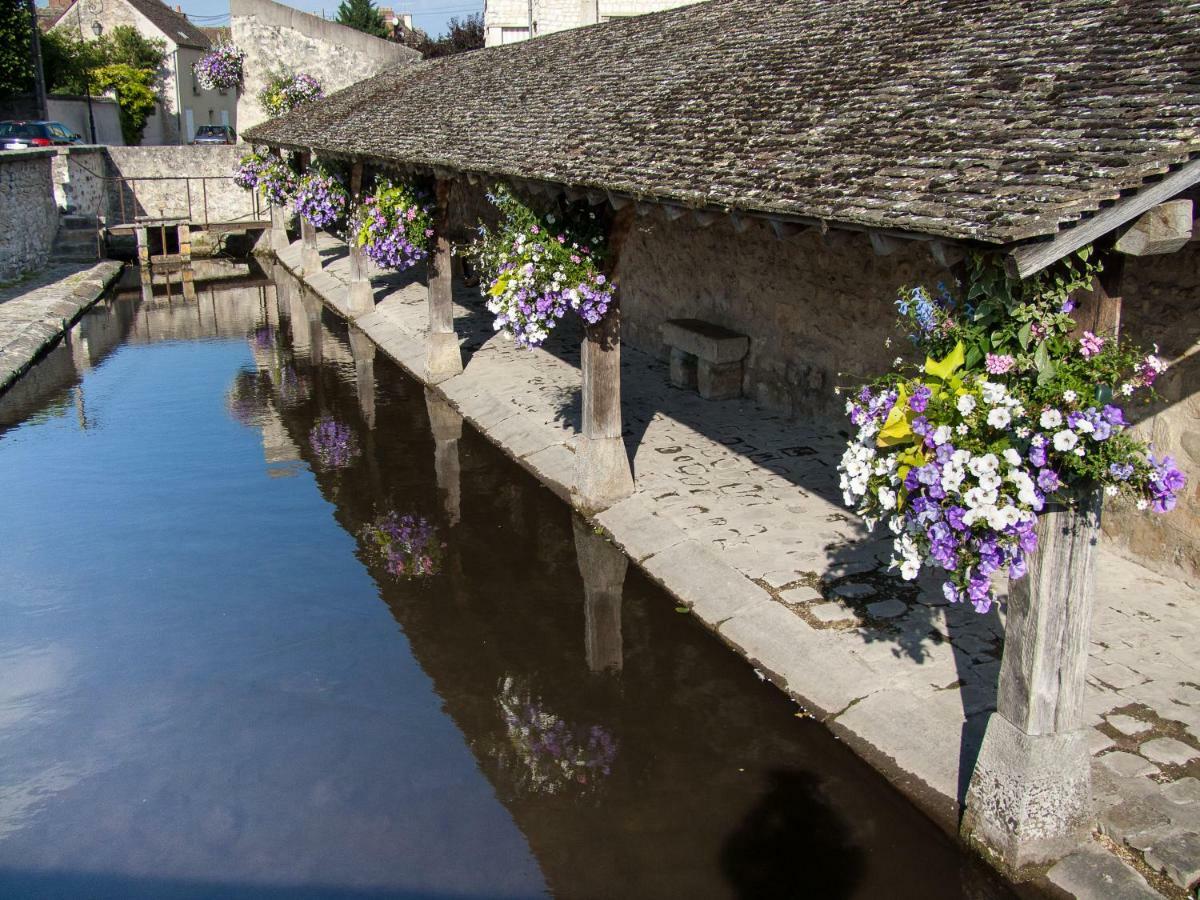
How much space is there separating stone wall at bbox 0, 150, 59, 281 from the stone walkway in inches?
557

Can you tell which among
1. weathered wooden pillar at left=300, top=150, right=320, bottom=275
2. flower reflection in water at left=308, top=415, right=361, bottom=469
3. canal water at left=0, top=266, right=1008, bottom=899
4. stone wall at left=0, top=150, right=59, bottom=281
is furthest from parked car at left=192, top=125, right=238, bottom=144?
canal water at left=0, top=266, right=1008, bottom=899

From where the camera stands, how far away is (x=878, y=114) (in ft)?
19.0

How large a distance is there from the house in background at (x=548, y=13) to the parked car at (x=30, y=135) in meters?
12.9

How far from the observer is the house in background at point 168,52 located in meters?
42.5

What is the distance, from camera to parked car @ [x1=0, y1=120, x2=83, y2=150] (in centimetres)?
2700

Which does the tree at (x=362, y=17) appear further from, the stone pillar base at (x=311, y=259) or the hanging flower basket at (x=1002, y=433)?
the hanging flower basket at (x=1002, y=433)

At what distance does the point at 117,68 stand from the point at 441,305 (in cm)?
3316

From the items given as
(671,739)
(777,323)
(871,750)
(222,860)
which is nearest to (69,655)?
(222,860)

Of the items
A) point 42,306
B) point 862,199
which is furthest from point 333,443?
point 42,306

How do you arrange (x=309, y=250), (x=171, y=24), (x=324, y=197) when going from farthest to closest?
(x=171, y=24) < (x=309, y=250) < (x=324, y=197)

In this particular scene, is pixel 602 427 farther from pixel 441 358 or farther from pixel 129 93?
pixel 129 93

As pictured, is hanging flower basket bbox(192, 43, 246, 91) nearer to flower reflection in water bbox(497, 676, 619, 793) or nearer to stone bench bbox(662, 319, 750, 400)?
stone bench bbox(662, 319, 750, 400)

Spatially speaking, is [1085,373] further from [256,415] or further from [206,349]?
[206,349]

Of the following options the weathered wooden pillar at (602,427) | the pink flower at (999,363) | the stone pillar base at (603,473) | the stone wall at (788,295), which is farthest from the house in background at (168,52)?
the pink flower at (999,363)
